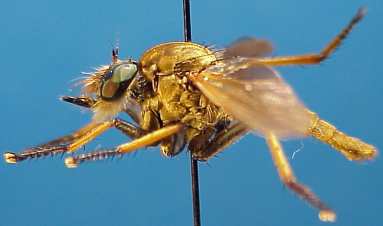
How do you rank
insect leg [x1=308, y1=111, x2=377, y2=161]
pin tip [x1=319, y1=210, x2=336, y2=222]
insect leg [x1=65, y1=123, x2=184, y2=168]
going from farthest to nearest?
1. insect leg [x1=308, y1=111, x2=377, y2=161]
2. insect leg [x1=65, y1=123, x2=184, y2=168]
3. pin tip [x1=319, y1=210, x2=336, y2=222]

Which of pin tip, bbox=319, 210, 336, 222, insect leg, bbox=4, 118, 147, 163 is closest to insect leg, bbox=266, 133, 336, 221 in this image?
pin tip, bbox=319, 210, 336, 222

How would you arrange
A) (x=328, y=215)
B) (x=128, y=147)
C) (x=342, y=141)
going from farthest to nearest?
1. (x=342, y=141)
2. (x=128, y=147)
3. (x=328, y=215)

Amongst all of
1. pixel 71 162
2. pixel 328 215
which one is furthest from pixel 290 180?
pixel 71 162

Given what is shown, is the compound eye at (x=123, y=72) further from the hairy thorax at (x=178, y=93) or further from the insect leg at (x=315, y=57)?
the insect leg at (x=315, y=57)

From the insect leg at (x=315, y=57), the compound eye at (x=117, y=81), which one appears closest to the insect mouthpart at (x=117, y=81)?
the compound eye at (x=117, y=81)

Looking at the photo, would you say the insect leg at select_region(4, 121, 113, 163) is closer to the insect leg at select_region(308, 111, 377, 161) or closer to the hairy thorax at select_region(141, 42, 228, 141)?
the hairy thorax at select_region(141, 42, 228, 141)

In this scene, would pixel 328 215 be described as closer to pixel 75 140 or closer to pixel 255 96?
pixel 255 96

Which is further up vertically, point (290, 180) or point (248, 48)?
point (248, 48)
